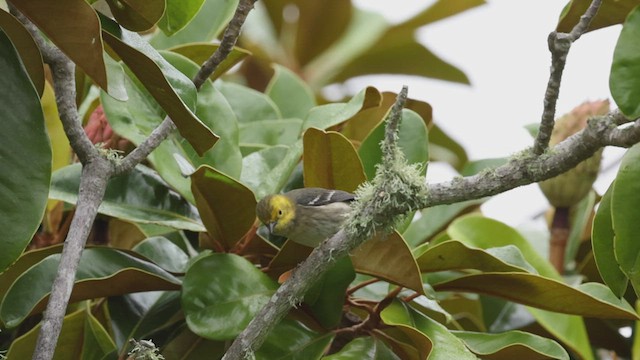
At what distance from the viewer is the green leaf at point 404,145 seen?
2.25m

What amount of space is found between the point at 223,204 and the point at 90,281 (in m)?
0.31

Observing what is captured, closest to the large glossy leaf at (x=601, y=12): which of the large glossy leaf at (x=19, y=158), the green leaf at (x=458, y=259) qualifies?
the green leaf at (x=458, y=259)

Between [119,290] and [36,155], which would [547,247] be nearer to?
[119,290]

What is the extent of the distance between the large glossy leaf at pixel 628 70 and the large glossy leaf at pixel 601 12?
39 centimetres

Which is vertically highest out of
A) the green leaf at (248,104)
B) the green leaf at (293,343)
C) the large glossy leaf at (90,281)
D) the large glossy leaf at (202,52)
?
the large glossy leaf at (202,52)

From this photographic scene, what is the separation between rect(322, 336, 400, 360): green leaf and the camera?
5.92 ft

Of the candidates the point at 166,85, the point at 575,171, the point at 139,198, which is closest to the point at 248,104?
the point at 139,198

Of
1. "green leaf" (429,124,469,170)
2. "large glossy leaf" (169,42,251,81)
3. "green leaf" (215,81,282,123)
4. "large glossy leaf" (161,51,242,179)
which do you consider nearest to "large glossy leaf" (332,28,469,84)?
"green leaf" (429,124,469,170)

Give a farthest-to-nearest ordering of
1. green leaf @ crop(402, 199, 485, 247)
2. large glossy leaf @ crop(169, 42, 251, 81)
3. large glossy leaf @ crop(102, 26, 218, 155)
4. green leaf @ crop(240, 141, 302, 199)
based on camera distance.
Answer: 1. green leaf @ crop(402, 199, 485, 247)
2. large glossy leaf @ crop(169, 42, 251, 81)
3. green leaf @ crop(240, 141, 302, 199)
4. large glossy leaf @ crop(102, 26, 218, 155)

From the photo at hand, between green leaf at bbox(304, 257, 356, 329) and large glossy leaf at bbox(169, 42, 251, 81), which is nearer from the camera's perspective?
green leaf at bbox(304, 257, 356, 329)

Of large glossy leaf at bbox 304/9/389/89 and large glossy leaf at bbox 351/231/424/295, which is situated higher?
large glossy leaf at bbox 304/9/389/89

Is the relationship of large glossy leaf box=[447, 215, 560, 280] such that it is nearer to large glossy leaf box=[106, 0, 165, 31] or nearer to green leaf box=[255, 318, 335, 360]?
green leaf box=[255, 318, 335, 360]

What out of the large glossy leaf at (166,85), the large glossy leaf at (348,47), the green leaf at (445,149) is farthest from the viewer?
the large glossy leaf at (348,47)

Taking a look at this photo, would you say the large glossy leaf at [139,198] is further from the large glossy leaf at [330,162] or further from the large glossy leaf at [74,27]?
the large glossy leaf at [74,27]
